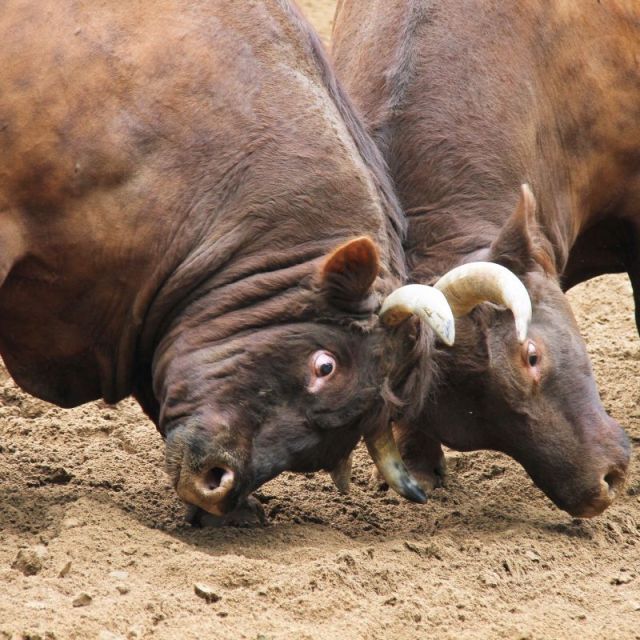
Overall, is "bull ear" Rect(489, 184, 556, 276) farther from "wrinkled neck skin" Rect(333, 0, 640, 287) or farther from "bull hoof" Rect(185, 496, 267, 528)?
"bull hoof" Rect(185, 496, 267, 528)

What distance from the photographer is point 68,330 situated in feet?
20.0

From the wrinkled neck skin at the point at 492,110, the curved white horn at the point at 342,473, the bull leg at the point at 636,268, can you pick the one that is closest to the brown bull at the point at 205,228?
the curved white horn at the point at 342,473

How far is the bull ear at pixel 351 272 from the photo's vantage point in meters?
5.59

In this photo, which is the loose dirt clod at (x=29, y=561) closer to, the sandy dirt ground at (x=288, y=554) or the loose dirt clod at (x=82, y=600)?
the sandy dirt ground at (x=288, y=554)

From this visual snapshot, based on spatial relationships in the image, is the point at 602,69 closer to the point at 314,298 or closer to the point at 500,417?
the point at 500,417

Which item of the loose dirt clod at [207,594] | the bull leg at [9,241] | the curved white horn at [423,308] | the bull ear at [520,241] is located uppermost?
the bull leg at [9,241]

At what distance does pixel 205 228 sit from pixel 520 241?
54.4 inches

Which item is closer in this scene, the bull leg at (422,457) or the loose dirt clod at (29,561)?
the loose dirt clod at (29,561)

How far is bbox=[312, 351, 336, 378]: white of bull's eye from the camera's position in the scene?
5742 mm

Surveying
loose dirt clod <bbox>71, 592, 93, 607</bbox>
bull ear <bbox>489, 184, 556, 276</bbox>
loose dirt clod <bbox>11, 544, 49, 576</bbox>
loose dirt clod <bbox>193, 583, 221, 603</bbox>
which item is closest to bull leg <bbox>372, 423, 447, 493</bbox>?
bull ear <bbox>489, 184, 556, 276</bbox>

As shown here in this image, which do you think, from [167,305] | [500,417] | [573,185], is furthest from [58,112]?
[573,185]

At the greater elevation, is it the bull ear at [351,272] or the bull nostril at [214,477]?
the bull ear at [351,272]

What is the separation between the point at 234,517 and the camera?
20.9 ft

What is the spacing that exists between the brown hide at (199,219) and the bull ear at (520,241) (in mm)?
606
